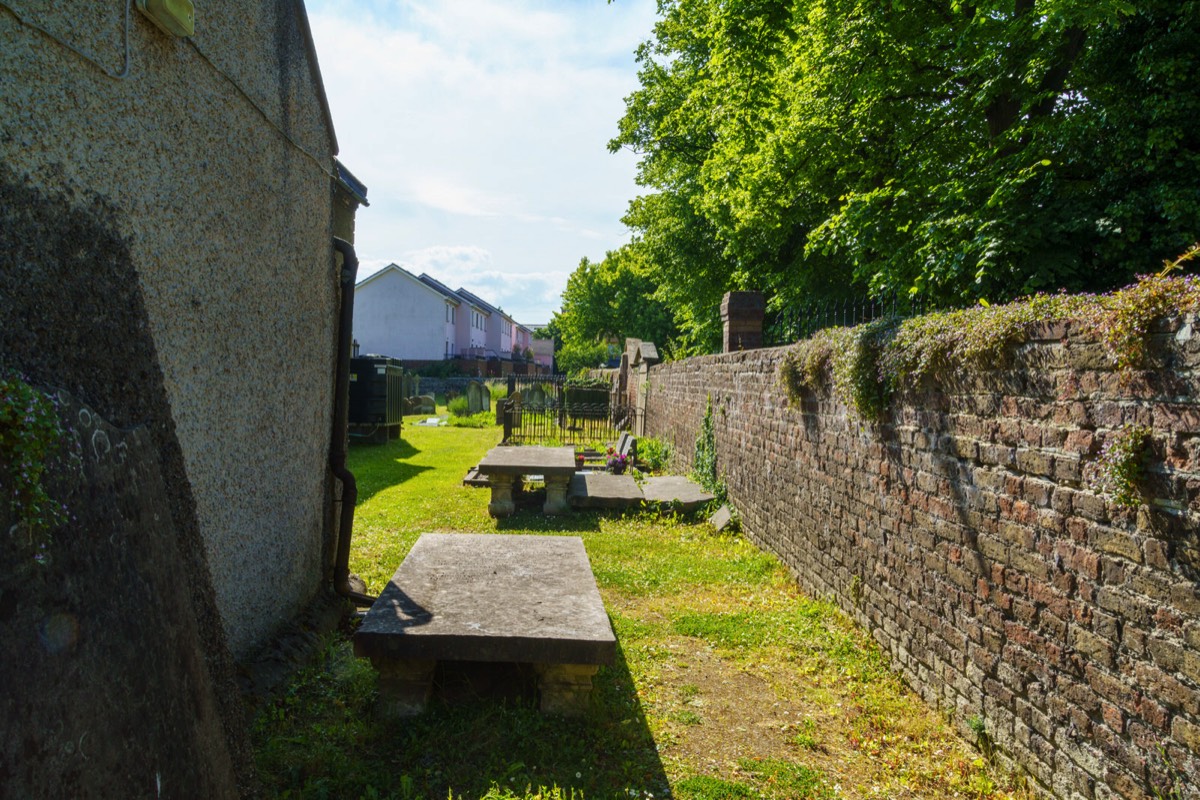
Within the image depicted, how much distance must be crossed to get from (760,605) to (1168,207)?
5.70 m

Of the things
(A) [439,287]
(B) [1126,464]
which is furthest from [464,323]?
(B) [1126,464]

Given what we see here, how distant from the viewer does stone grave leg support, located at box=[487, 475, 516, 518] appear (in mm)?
9141

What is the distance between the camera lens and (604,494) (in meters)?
9.52

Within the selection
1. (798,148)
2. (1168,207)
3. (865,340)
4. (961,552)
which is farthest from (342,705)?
(798,148)

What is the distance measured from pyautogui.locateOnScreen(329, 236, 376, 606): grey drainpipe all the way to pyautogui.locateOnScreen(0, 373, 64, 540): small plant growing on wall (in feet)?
11.4

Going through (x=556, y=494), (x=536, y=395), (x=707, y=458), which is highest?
(x=536, y=395)

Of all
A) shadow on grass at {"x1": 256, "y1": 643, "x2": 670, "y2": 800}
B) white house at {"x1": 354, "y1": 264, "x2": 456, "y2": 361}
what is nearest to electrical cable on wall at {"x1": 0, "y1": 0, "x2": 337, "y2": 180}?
shadow on grass at {"x1": 256, "y1": 643, "x2": 670, "y2": 800}

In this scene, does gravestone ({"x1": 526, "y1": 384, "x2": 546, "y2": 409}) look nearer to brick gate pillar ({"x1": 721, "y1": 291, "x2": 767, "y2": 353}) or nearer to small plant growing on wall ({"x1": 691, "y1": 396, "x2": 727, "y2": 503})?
small plant growing on wall ({"x1": 691, "y1": 396, "x2": 727, "y2": 503})

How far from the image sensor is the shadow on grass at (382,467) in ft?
35.8

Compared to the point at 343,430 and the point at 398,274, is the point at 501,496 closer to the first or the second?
the point at 343,430

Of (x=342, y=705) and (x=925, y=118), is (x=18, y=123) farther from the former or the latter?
(x=925, y=118)

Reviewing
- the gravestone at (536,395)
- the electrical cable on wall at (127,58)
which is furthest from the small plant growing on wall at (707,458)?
the gravestone at (536,395)

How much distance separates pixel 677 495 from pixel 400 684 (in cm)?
602

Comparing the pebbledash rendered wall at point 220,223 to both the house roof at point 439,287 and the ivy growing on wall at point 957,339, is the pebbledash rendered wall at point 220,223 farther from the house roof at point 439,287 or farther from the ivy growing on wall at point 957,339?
the house roof at point 439,287
